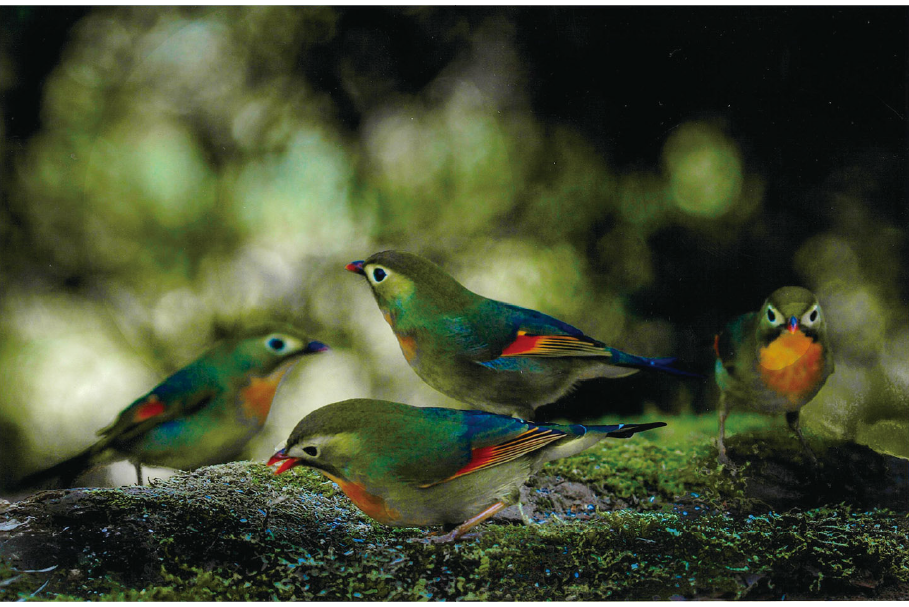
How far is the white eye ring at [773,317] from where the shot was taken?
2.98 m

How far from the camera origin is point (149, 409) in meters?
2.82

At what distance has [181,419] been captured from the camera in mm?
2781

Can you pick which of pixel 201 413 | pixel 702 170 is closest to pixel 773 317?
pixel 702 170

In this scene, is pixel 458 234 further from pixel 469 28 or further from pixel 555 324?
pixel 469 28

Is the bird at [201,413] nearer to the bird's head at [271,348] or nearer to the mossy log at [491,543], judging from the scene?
the bird's head at [271,348]

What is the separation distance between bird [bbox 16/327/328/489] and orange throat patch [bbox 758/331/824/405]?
6.29 feet

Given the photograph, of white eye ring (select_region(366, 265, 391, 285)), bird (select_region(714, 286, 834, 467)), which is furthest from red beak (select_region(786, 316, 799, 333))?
white eye ring (select_region(366, 265, 391, 285))

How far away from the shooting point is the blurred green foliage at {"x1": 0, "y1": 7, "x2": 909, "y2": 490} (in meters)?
3.00

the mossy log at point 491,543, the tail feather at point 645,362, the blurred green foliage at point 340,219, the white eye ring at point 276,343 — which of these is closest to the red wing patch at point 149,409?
the blurred green foliage at point 340,219

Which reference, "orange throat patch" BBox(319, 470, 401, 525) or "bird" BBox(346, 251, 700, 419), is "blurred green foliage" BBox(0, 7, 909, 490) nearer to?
"bird" BBox(346, 251, 700, 419)

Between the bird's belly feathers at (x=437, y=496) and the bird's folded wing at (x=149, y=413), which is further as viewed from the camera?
the bird's folded wing at (x=149, y=413)

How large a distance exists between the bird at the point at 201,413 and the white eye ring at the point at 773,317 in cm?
193

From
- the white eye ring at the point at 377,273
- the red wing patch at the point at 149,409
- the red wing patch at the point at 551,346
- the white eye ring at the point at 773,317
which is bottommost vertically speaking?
the white eye ring at the point at 773,317

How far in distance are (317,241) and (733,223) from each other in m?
1.77
